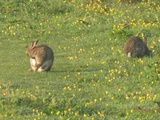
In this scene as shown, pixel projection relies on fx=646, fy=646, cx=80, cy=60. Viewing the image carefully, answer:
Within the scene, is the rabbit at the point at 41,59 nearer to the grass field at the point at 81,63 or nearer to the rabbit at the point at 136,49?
the grass field at the point at 81,63

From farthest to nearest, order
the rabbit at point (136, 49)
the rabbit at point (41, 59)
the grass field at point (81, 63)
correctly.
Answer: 1. the rabbit at point (136, 49)
2. the rabbit at point (41, 59)
3. the grass field at point (81, 63)

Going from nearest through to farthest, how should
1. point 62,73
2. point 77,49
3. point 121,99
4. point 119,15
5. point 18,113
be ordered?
point 18,113 → point 121,99 → point 62,73 → point 77,49 → point 119,15

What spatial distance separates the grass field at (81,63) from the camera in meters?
9.59

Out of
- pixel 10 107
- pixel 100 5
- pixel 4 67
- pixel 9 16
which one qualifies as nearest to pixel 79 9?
pixel 100 5

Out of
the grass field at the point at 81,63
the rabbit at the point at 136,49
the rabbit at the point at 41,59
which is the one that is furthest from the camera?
the rabbit at the point at 136,49

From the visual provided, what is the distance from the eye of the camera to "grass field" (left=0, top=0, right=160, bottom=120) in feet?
31.4

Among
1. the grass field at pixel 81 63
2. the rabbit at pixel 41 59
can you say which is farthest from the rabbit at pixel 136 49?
the rabbit at pixel 41 59

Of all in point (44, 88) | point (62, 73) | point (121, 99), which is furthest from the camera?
point (62, 73)

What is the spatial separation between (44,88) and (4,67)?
7.35 feet

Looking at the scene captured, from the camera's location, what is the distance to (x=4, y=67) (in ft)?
42.8

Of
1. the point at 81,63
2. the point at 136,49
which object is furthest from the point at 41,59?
the point at 136,49

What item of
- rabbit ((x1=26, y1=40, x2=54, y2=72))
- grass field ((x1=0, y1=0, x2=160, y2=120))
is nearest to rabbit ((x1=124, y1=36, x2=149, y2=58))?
grass field ((x1=0, y1=0, x2=160, y2=120))

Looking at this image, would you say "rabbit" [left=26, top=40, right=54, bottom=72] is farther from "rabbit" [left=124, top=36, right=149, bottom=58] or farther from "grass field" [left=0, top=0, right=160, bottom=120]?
"rabbit" [left=124, top=36, right=149, bottom=58]

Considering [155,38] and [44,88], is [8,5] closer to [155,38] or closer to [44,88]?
[155,38]
